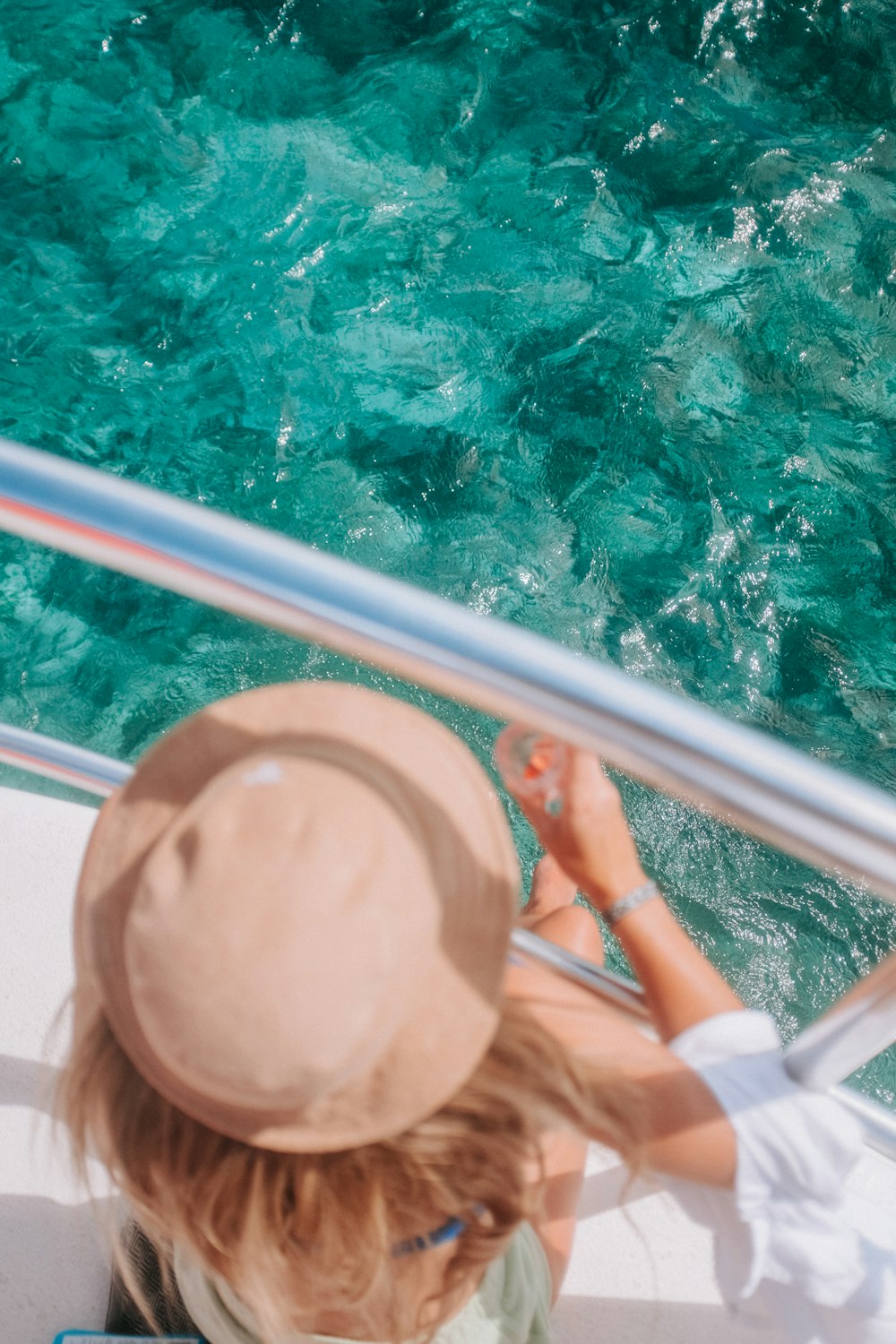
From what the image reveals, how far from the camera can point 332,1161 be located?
0.90m

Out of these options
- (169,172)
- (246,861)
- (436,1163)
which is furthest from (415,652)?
(169,172)

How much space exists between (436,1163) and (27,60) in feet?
16.4

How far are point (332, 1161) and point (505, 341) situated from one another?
3.43m

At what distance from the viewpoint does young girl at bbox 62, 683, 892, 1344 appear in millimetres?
758

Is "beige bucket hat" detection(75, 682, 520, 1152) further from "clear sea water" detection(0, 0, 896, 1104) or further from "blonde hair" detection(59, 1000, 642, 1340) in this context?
"clear sea water" detection(0, 0, 896, 1104)

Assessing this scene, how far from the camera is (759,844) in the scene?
9.97 ft

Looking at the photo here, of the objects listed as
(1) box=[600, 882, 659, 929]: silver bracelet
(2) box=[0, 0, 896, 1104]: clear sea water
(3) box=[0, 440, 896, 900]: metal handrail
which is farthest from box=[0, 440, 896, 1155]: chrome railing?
(2) box=[0, 0, 896, 1104]: clear sea water

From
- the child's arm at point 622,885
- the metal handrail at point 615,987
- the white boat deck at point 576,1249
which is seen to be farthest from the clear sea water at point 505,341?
the child's arm at point 622,885

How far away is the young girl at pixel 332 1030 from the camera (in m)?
0.76

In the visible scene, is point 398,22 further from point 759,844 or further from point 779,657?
point 759,844

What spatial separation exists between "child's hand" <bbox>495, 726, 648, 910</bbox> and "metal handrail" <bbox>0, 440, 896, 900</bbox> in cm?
35

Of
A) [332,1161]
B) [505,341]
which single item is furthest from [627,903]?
[505,341]

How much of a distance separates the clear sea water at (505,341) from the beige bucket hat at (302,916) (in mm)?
2276

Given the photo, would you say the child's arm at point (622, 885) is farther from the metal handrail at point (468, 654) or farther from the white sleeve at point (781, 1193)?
the metal handrail at point (468, 654)
